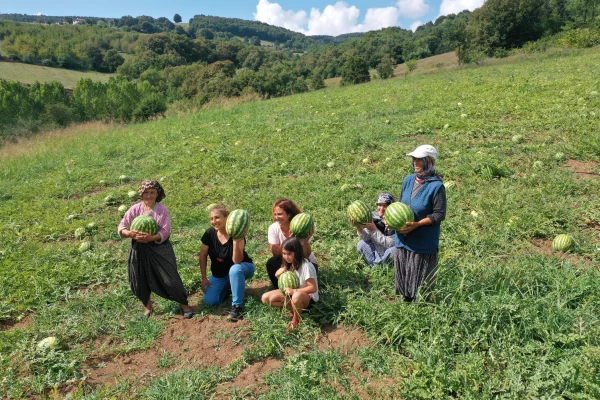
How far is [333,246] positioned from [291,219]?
44.5 inches

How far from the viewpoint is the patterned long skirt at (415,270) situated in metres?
3.57

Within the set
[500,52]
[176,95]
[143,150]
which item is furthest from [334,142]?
[176,95]

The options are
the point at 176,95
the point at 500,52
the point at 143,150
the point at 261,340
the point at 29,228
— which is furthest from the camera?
the point at 176,95

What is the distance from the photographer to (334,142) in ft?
32.4

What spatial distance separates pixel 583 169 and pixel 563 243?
2.90 m

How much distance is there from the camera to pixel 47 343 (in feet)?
12.5

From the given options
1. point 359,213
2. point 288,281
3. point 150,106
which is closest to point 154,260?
point 288,281

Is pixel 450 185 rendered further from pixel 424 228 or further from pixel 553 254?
pixel 424 228

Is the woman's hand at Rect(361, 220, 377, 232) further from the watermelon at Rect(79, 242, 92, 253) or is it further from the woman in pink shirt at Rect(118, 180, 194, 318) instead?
the watermelon at Rect(79, 242, 92, 253)

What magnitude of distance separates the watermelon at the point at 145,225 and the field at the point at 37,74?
67284mm

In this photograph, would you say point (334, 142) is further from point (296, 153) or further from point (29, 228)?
point (29, 228)

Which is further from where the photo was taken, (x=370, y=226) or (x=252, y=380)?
(x=370, y=226)

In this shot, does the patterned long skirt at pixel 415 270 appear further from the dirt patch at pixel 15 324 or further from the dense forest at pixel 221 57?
the dense forest at pixel 221 57

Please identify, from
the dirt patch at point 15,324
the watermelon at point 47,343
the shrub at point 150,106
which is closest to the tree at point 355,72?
the shrub at point 150,106
